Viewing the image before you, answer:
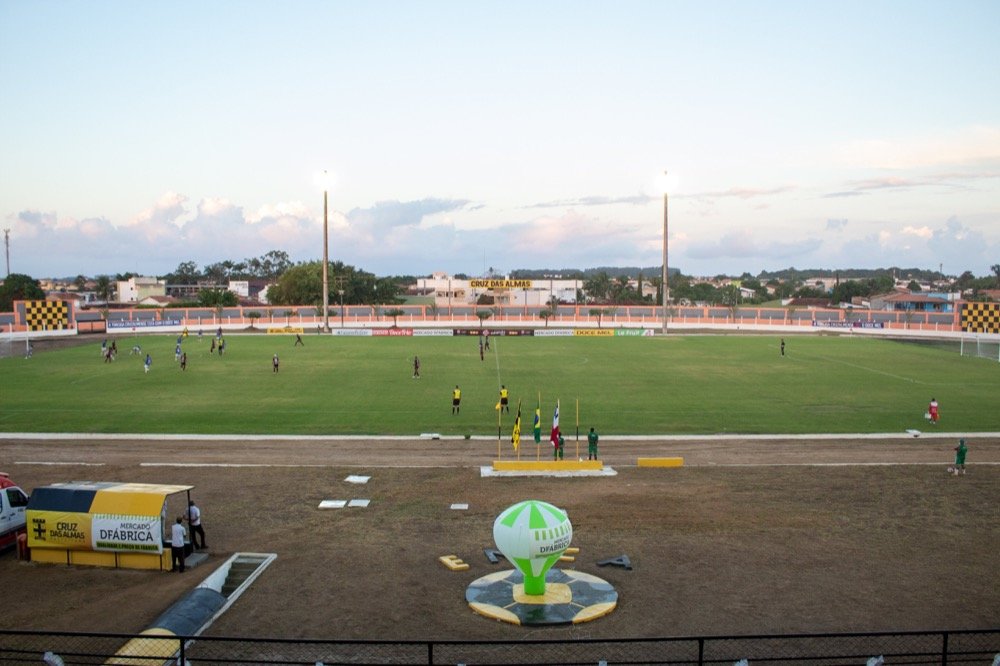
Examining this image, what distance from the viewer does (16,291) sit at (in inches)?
4710

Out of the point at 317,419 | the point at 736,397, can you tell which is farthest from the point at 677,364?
the point at 317,419

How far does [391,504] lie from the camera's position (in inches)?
917

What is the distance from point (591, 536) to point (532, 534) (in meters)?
5.72

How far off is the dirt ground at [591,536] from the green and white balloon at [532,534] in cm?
135

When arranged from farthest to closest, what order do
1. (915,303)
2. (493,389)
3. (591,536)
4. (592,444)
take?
1. (915,303)
2. (493,389)
3. (592,444)
4. (591,536)

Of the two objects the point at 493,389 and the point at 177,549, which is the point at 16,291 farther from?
the point at 177,549

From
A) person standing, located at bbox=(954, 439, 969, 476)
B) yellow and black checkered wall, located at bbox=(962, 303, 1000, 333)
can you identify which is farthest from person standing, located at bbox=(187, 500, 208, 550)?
yellow and black checkered wall, located at bbox=(962, 303, 1000, 333)

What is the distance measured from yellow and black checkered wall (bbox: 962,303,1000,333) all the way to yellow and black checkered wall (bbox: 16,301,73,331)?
309 ft

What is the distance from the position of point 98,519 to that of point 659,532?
1386 centimetres

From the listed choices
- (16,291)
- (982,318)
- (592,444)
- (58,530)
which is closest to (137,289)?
(16,291)

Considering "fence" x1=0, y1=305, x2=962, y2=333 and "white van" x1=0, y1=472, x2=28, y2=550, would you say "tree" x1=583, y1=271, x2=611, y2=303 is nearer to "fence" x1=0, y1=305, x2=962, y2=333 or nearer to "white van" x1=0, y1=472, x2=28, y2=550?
"fence" x1=0, y1=305, x2=962, y2=333

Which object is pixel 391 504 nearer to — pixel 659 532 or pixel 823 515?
pixel 659 532

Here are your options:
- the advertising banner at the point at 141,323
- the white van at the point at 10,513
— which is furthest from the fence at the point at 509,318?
the white van at the point at 10,513

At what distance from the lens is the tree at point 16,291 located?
4628 inches
